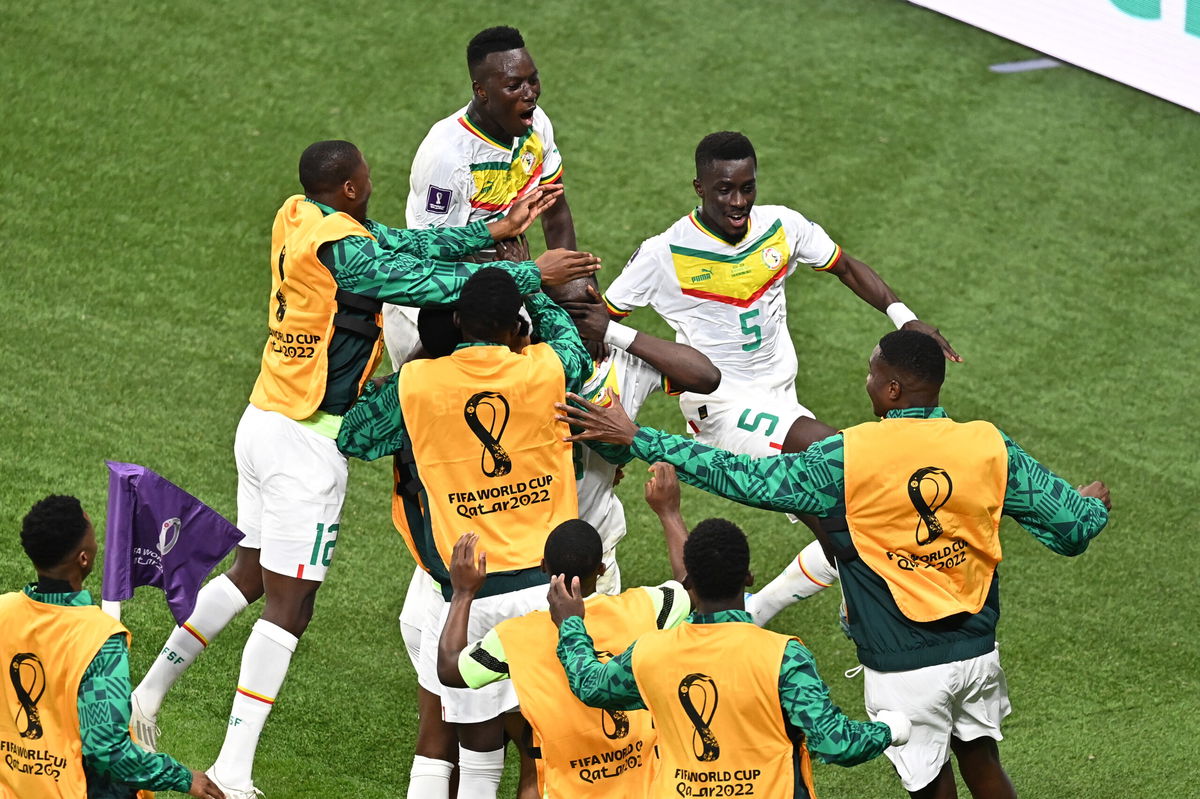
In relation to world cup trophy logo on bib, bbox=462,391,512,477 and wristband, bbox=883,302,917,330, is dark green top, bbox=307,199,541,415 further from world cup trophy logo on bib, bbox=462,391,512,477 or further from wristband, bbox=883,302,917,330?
wristband, bbox=883,302,917,330

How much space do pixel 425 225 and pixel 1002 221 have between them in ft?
17.8

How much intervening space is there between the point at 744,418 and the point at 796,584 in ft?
2.59

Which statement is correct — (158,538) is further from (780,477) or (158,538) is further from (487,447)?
(780,477)

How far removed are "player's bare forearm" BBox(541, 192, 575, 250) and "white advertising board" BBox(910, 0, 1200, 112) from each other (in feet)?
19.3

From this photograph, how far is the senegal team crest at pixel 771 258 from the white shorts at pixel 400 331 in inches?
63.2

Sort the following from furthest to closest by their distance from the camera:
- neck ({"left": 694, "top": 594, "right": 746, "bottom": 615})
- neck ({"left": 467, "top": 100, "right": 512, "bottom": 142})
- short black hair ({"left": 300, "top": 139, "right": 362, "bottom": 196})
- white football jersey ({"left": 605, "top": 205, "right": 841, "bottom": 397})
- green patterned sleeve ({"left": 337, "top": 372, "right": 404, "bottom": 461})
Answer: white football jersey ({"left": 605, "top": 205, "right": 841, "bottom": 397}) < neck ({"left": 467, "top": 100, "right": 512, "bottom": 142}) < short black hair ({"left": 300, "top": 139, "right": 362, "bottom": 196}) < green patterned sleeve ({"left": 337, "top": 372, "right": 404, "bottom": 461}) < neck ({"left": 694, "top": 594, "right": 746, "bottom": 615})

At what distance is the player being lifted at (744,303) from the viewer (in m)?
7.31

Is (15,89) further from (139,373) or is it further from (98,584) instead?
(98,584)

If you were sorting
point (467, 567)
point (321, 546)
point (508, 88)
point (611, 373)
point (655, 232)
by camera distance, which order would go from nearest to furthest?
point (467, 567) < point (321, 546) < point (611, 373) < point (508, 88) < point (655, 232)

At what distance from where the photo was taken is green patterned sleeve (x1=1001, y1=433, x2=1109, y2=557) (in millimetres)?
5297

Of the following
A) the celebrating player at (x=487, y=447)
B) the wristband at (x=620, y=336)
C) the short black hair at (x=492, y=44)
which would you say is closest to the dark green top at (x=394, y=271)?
the celebrating player at (x=487, y=447)

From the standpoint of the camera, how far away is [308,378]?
20.3 ft

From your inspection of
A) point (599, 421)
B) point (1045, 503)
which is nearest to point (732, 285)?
point (599, 421)

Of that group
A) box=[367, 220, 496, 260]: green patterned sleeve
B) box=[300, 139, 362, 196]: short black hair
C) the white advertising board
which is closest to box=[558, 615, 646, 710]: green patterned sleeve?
box=[367, 220, 496, 260]: green patterned sleeve
